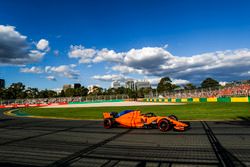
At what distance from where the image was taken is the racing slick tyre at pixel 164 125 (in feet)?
33.8

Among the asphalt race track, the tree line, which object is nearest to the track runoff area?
the asphalt race track

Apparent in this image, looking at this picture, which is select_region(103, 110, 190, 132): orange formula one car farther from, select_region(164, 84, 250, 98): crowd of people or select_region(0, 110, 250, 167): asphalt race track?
select_region(164, 84, 250, 98): crowd of people

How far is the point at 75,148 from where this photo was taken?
7.43m

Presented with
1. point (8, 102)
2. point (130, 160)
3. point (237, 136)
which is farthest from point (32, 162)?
point (8, 102)

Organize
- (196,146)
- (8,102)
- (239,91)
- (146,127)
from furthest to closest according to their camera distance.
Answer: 1. (8,102)
2. (239,91)
3. (146,127)
4. (196,146)

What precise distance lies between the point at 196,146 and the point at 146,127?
419cm

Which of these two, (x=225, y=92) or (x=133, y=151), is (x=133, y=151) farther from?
(x=225, y=92)

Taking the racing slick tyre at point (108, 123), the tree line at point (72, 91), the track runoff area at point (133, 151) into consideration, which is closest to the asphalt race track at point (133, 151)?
the track runoff area at point (133, 151)

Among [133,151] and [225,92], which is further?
[225,92]

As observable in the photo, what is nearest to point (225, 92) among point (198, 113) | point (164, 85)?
point (198, 113)

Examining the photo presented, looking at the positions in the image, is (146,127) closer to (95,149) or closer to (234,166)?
(95,149)

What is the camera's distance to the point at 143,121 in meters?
11.1

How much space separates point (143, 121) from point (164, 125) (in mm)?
1201

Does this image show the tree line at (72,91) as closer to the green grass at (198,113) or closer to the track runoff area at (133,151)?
the green grass at (198,113)
